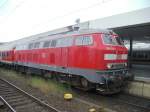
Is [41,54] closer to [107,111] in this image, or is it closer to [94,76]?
[94,76]

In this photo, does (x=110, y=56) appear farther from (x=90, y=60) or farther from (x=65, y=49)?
(x=65, y=49)

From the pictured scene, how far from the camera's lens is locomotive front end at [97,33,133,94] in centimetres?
1044

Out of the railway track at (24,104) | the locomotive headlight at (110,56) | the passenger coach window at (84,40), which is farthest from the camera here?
the passenger coach window at (84,40)

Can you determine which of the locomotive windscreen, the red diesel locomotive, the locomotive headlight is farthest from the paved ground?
the locomotive headlight

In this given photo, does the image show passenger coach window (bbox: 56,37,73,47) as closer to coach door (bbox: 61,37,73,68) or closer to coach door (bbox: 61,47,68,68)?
coach door (bbox: 61,37,73,68)

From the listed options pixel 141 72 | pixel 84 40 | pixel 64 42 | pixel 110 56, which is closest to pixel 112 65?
pixel 110 56

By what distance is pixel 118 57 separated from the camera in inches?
444

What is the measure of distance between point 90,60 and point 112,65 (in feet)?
3.58

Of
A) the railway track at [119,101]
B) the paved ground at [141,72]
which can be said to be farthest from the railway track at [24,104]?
the paved ground at [141,72]

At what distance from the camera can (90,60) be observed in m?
10.7

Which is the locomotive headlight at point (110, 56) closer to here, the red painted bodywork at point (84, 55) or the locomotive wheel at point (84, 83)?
the red painted bodywork at point (84, 55)

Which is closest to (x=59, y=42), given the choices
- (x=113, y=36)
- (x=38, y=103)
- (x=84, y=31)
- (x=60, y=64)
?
(x=60, y=64)

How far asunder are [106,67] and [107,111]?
231cm

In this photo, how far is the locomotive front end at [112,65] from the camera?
10.4 metres
